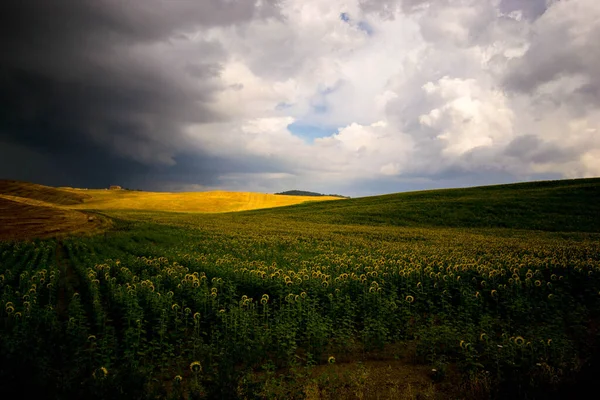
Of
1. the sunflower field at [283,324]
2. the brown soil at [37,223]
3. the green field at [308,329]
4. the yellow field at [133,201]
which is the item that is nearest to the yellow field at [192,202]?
the yellow field at [133,201]

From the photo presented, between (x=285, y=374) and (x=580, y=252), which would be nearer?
(x=285, y=374)

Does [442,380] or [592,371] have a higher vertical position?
[592,371]

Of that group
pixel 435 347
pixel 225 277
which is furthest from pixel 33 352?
pixel 225 277

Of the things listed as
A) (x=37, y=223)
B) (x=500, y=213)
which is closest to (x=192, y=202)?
(x=37, y=223)

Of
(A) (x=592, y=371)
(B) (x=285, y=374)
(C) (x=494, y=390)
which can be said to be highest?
(A) (x=592, y=371)

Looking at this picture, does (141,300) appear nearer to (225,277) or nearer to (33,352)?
(225,277)

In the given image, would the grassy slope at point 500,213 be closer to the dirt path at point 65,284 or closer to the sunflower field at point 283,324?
the sunflower field at point 283,324

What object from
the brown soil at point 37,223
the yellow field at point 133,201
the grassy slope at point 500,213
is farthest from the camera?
the yellow field at point 133,201

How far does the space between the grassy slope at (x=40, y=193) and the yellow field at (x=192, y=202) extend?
11.6 feet

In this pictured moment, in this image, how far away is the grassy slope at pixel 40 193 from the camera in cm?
9500

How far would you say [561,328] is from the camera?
1010 cm

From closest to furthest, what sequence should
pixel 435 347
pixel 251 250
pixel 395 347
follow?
pixel 435 347
pixel 395 347
pixel 251 250

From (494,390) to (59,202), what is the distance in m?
113

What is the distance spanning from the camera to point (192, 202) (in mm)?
94500
